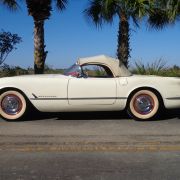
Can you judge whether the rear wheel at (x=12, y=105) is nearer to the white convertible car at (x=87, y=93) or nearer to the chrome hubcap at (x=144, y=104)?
the white convertible car at (x=87, y=93)

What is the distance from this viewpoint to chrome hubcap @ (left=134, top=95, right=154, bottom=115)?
8914 mm

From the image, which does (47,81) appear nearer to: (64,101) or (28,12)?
(64,101)

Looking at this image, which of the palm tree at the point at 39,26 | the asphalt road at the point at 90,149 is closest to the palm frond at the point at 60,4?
the palm tree at the point at 39,26

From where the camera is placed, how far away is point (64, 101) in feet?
28.5

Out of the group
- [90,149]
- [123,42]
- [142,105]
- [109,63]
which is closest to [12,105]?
[109,63]

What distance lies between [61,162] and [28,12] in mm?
13581

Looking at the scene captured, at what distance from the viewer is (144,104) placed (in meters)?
8.94

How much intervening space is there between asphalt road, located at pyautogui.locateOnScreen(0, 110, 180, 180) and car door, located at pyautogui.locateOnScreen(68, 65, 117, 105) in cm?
40

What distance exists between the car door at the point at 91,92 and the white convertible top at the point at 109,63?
0.38 metres

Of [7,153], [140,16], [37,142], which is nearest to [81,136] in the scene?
[37,142]

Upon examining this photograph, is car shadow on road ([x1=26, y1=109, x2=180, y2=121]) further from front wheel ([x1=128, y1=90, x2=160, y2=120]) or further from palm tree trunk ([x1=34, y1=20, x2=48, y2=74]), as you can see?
palm tree trunk ([x1=34, y1=20, x2=48, y2=74])

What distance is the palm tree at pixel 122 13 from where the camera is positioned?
17.4 metres

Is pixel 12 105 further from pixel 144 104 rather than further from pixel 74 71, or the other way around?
pixel 144 104

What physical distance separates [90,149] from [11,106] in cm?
297
